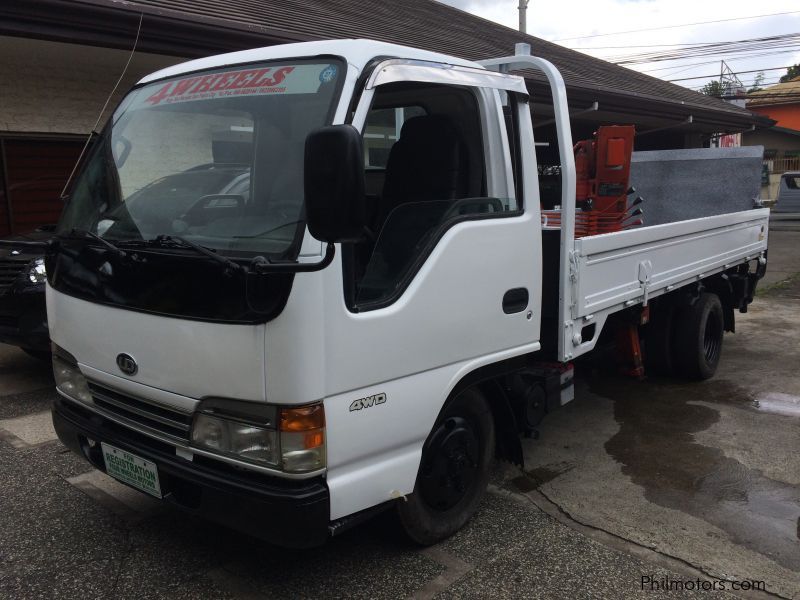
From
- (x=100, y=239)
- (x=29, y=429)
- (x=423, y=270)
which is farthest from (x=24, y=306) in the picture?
(x=423, y=270)

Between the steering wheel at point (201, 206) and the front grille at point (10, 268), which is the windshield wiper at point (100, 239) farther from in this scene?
the front grille at point (10, 268)

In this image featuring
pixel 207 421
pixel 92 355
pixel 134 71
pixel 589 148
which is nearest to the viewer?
pixel 207 421

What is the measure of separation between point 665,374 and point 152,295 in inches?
185

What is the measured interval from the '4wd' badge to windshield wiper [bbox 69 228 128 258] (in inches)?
40.3

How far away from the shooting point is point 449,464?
3.12 m

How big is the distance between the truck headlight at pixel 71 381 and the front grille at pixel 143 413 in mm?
64

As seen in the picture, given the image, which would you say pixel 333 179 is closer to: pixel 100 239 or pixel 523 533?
pixel 100 239

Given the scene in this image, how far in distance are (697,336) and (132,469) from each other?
4.46 metres

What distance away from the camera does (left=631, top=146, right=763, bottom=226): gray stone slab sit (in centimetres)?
620

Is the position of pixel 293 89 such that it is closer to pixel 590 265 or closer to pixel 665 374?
pixel 590 265

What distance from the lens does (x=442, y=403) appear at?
2.91 meters

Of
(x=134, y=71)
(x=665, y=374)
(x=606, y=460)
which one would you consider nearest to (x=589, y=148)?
(x=665, y=374)

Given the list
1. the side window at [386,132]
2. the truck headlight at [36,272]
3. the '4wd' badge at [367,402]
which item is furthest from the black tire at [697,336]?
the truck headlight at [36,272]

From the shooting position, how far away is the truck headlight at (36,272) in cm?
534
